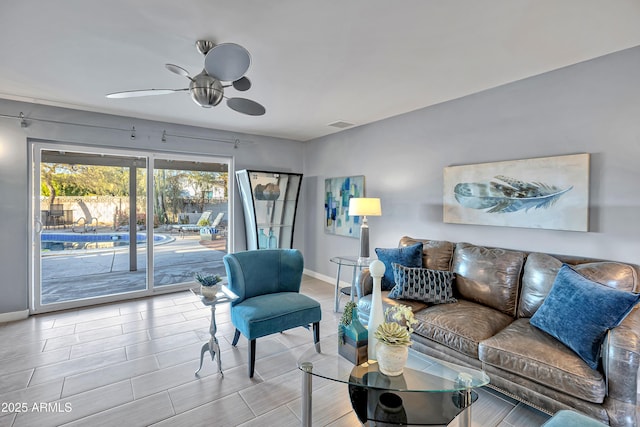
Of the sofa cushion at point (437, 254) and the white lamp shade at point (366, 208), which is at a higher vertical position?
the white lamp shade at point (366, 208)

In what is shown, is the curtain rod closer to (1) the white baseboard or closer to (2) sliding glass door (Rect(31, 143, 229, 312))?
(2) sliding glass door (Rect(31, 143, 229, 312))

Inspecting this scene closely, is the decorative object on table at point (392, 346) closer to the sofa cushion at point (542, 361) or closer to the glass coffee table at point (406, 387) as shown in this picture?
the glass coffee table at point (406, 387)

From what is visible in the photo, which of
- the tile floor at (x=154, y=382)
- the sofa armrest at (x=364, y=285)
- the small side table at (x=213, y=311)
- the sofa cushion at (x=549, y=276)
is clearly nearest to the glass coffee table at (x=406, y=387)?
the tile floor at (x=154, y=382)

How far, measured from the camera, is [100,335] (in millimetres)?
3172

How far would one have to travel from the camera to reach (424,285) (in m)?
2.83

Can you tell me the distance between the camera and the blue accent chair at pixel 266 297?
2516mm

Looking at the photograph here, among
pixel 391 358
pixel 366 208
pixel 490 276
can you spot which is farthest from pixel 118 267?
pixel 490 276

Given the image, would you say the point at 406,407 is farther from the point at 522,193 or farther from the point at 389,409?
the point at 522,193

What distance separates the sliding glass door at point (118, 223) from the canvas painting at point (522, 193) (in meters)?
3.64

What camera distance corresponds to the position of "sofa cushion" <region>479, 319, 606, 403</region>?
171 cm

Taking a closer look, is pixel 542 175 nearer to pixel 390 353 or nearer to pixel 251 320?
pixel 390 353

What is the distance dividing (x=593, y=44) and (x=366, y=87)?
1.77 meters

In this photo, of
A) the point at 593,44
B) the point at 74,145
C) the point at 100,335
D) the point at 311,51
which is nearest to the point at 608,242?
the point at 593,44

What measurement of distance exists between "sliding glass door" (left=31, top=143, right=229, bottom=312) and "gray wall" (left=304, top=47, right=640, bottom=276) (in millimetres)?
2413
